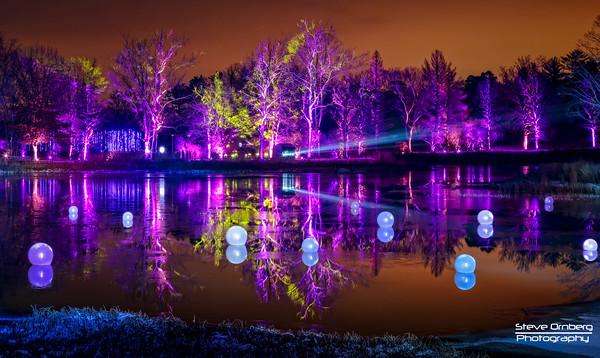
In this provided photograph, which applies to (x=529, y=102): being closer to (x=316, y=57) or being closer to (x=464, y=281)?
(x=316, y=57)

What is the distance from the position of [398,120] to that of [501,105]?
17.6 metres

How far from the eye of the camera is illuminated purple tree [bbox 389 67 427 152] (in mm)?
85000

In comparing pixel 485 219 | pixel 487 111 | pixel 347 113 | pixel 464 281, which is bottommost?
pixel 464 281

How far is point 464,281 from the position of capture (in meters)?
10.3

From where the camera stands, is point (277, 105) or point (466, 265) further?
point (277, 105)

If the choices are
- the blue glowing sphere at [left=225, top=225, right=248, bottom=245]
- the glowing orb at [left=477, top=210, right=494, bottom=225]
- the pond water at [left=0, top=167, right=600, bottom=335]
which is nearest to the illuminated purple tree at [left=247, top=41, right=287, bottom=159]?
the pond water at [left=0, top=167, right=600, bottom=335]

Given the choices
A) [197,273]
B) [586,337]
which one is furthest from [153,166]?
[586,337]

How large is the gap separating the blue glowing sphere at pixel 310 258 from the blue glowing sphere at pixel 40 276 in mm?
4685

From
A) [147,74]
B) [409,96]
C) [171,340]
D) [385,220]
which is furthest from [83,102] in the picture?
[171,340]

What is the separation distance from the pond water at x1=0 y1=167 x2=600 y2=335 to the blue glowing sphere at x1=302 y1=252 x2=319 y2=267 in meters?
0.09

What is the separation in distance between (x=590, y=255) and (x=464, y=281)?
3934 millimetres

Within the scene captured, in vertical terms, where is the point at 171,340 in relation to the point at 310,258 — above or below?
below

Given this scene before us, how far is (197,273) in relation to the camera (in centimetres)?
1075

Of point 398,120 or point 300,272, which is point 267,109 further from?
point 300,272
